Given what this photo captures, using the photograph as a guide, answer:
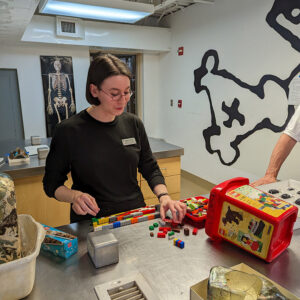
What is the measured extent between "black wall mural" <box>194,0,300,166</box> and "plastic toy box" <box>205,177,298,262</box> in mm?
2057

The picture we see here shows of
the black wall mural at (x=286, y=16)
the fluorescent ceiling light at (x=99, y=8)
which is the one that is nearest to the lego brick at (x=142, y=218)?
the fluorescent ceiling light at (x=99, y=8)

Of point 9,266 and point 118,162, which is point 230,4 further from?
point 9,266

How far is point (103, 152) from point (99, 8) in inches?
60.7

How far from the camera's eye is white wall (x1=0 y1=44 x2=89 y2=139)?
367cm

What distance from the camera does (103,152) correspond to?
1250mm

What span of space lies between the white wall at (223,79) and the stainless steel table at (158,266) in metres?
2.03

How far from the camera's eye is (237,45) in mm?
3180

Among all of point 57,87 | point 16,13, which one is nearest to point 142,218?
point 16,13

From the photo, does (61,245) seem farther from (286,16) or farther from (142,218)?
(286,16)

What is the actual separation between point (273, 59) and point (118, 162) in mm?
2298

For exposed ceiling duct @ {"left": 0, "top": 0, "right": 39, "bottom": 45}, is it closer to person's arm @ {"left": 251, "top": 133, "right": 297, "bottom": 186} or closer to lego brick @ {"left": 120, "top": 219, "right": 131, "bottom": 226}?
lego brick @ {"left": 120, "top": 219, "right": 131, "bottom": 226}

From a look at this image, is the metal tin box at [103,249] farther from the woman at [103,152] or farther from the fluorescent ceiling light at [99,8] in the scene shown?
the fluorescent ceiling light at [99,8]

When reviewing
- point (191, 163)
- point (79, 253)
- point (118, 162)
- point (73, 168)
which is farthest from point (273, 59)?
point (79, 253)

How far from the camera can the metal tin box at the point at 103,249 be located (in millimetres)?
824
